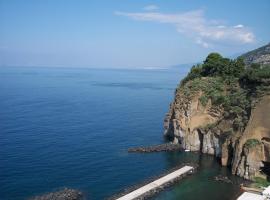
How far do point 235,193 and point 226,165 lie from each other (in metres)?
11.4

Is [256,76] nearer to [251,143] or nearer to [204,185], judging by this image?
[251,143]

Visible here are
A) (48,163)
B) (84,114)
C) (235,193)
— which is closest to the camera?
(235,193)

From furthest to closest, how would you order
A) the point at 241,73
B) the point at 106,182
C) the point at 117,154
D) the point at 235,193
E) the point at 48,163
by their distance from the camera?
the point at 241,73, the point at 117,154, the point at 48,163, the point at 106,182, the point at 235,193

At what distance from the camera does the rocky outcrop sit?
178 feet

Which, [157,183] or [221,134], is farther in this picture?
[221,134]

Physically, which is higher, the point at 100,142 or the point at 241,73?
the point at 241,73

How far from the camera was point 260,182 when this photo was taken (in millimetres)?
52281

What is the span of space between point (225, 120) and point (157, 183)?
19.6 metres

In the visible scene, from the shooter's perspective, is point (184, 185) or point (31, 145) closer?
point (184, 185)

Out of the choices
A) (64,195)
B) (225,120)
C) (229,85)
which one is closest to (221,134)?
(225,120)

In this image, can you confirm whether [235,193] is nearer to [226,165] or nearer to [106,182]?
[226,165]

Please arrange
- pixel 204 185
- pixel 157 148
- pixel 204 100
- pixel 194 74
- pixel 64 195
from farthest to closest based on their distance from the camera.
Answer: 1. pixel 194 74
2. pixel 157 148
3. pixel 204 100
4. pixel 204 185
5. pixel 64 195

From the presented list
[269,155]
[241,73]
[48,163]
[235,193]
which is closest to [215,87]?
[241,73]

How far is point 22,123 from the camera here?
302ft
